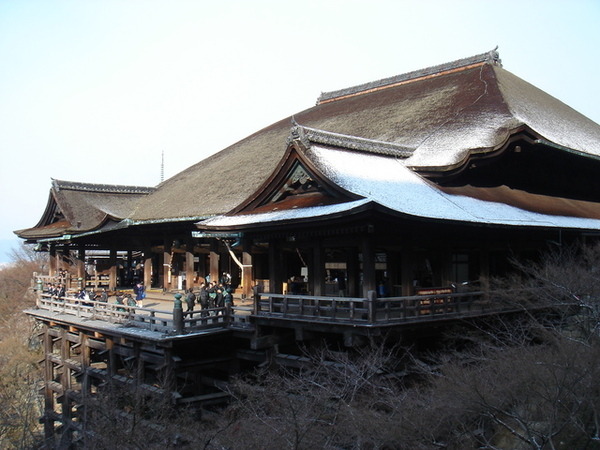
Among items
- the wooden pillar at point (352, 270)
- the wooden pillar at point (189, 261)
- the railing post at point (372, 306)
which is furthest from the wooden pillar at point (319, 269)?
the wooden pillar at point (189, 261)

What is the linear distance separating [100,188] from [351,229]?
23.1m

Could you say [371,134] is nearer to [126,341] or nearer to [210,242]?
[210,242]

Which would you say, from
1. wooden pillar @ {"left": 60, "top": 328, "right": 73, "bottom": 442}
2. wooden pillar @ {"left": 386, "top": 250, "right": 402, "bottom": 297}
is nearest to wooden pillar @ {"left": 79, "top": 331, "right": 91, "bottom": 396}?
wooden pillar @ {"left": 60, "top": 328, "right": 73, "bottom": 442}

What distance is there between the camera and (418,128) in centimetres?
2377

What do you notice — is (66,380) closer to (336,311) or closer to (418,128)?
(336,311)

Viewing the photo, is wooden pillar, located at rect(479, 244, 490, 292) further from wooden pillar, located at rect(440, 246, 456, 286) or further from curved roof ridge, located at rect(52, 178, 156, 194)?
curved roof ridge, located at rect(52, 178, 156, 194)

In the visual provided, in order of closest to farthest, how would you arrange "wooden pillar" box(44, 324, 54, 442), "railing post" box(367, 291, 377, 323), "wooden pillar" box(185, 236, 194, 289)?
"railing post" box(367, 291, 377, 323)
"wooden pillar" box(44, 324, 54, 442)
"wooden pillar" box(185, 236, 194, 289)

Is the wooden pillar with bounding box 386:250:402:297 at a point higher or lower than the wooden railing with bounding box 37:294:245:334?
higher

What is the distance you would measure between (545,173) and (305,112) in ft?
57.5

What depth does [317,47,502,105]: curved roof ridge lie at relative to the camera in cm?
2941

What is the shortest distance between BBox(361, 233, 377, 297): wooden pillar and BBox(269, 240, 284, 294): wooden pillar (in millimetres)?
3759

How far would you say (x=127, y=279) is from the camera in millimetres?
33562

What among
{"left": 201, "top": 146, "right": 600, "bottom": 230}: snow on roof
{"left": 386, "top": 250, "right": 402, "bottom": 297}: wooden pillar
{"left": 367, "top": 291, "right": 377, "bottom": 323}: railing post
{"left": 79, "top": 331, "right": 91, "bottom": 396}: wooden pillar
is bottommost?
{"left": 79, "top": 331, "right": 91, "bottom": 396}: wooden pillar

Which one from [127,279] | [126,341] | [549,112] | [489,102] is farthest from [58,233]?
[549,112]
